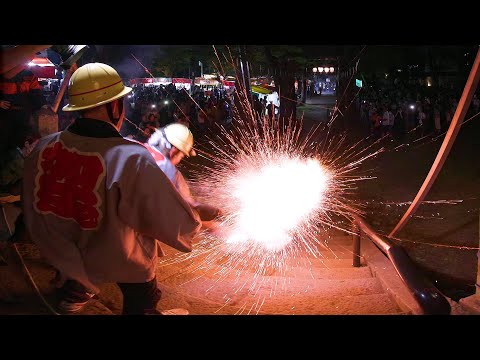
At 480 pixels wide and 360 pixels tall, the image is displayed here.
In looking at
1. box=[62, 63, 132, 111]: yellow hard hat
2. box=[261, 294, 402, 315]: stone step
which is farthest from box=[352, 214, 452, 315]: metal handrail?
box=[62, 63, 132, 111]: yellow hard hat

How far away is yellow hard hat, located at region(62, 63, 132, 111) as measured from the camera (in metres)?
3.28

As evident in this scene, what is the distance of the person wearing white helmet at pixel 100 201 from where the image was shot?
3094 mm

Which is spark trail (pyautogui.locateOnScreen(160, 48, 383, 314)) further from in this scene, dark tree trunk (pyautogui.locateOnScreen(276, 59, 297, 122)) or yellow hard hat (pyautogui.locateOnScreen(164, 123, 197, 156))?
dark tree trunk (pyautogui.locateOnScreen(276, 59, 297, 122))

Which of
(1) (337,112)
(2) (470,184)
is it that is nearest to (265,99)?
(1) (337,112)

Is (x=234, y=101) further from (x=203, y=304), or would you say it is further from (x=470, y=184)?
(x=203, y=304)

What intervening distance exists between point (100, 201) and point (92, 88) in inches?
32.4

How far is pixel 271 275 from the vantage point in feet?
20.7

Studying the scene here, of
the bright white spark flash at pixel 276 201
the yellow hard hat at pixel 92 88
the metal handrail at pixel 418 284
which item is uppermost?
the yellow hard hat at pixel 92 88

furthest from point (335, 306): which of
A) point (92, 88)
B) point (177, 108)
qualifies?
point (177, 108)

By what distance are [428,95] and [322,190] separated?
1661cm

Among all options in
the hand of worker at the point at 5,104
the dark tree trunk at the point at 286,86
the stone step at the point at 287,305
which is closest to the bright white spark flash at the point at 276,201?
the stone step at the point at 287,305

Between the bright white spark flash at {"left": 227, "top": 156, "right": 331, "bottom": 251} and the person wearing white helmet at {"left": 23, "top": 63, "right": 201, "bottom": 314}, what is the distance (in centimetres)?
298

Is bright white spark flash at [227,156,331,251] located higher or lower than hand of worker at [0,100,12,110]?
lower

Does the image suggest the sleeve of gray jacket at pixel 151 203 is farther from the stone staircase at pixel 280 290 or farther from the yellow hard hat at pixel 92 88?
the stone staircase at pixel 280 290
